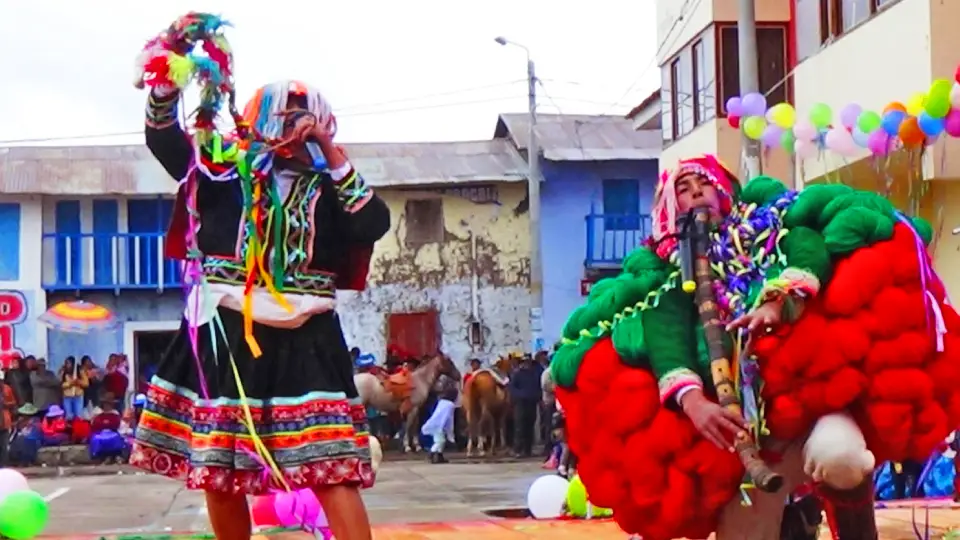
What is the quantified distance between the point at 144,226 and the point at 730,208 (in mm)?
25402

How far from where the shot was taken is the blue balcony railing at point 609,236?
28562 mm

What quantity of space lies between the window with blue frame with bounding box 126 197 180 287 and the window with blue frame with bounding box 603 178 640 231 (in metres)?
8.56

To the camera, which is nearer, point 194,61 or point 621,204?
point 194,61

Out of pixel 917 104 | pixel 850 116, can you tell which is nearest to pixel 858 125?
pixel 850 116

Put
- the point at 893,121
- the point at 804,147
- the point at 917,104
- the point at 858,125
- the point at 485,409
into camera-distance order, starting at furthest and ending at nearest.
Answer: the point at 485,409, the point at 804,147, the point at 858,125, the point at 893,121, the point at 917,104

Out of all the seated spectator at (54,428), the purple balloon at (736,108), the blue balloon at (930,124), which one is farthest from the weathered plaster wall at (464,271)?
the blue balloon at (930,124)

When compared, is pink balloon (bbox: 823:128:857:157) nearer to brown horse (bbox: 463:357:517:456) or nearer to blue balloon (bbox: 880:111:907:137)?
blue balloon (bbox: 880:111:907:137)

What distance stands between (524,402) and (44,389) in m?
7.11

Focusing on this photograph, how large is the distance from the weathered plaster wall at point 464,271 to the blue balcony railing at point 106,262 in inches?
145

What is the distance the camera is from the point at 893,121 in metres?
8.44

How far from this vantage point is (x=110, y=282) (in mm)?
27891

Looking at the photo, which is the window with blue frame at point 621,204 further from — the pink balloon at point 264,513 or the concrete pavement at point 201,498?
the pink balloon at point 264,513

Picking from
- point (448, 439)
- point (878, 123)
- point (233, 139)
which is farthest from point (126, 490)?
point (233, 139)

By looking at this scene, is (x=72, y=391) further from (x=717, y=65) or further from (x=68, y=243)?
(x=717, y=65)
